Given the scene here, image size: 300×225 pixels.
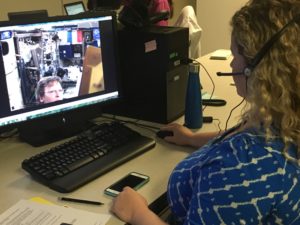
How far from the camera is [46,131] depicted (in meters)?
1.56

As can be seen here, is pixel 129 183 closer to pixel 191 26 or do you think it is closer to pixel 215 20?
pixel 191 26

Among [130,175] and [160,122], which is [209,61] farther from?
[130,175]

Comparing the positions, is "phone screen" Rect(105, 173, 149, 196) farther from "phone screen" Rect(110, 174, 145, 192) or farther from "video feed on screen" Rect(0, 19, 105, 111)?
"video feed on screen" Rect(0, 19, 105, 111)

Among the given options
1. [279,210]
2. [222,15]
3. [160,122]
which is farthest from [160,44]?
[222,15]

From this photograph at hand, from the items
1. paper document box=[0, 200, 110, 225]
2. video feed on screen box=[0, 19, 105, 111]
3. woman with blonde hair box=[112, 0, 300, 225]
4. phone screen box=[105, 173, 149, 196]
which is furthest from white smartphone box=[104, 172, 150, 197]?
video feed on screen box=[0, 19, 105, 111]

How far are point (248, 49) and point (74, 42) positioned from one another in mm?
745

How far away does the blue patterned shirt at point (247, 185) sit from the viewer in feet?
2.95

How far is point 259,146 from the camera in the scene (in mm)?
929

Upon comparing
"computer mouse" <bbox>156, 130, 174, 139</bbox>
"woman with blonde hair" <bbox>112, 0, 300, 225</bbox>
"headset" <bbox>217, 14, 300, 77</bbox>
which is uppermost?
"headset" <bbox>217, 14, 300, 77</bbox>

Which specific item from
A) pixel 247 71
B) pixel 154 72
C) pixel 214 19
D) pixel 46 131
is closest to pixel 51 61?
pixel 46 131

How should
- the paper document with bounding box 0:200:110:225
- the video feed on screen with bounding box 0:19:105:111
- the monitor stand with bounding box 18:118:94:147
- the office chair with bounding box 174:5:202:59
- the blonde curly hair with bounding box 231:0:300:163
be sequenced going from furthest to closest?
the office chair with bounding box 174:5:202:59 → the monitor stand with bounding box 18:118:94:147 → the video feed on screen with bounding box 0:19:105:111 → the paper document with bounding box 0:200:110:225 → the blonde curly hair with bounding box 231:0:300:163

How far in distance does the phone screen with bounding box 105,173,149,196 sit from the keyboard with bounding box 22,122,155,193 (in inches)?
3.0

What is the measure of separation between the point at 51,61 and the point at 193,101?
1.88ft

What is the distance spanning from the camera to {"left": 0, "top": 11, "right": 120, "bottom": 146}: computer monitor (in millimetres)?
1375
